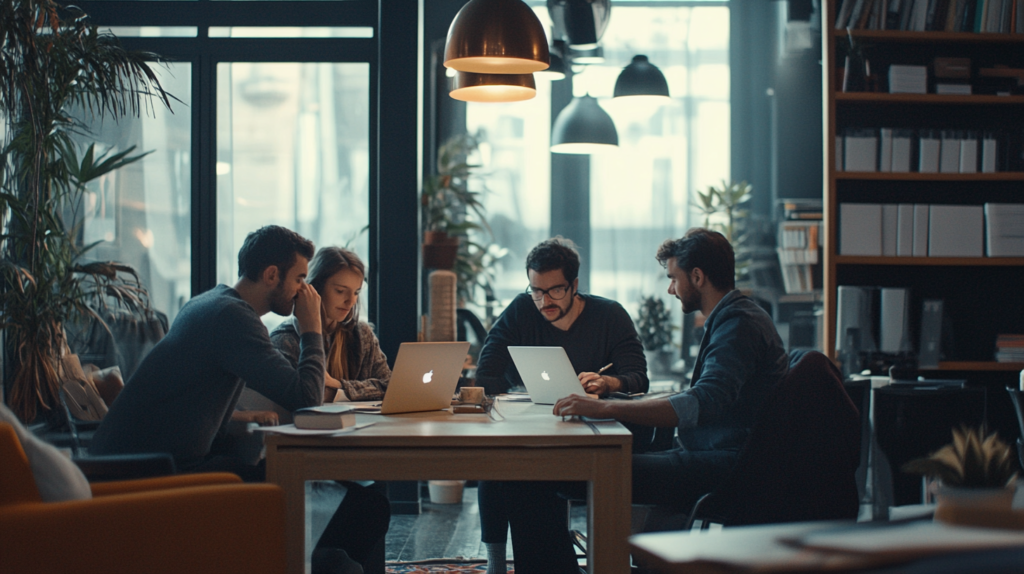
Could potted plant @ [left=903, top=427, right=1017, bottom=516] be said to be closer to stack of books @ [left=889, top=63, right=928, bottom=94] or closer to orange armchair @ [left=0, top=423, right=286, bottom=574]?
orange armchair @ [left=0, top=423, right=286, bottom=574]

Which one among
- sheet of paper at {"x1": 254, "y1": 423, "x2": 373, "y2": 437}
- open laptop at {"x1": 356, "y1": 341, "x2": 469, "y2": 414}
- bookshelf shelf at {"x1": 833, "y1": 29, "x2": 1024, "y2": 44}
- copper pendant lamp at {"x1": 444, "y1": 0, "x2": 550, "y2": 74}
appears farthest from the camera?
bookshelf shelf at {"x1": 833, "y1": 29, "x2": 1024, "y2": 44}

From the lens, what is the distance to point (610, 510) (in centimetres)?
202

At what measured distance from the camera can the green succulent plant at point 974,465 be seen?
1.17 m

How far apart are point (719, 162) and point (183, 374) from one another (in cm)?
429

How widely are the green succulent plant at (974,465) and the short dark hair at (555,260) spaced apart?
209 centimetres

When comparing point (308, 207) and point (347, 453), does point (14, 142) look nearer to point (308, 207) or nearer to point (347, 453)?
point (308, 207)

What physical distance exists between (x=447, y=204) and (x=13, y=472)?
3346mm

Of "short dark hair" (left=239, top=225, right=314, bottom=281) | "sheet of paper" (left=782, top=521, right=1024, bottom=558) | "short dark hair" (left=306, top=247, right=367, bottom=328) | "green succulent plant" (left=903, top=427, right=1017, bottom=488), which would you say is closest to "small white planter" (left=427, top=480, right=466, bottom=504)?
"short dark hair" (left=306, top=247, right=367, bottom=328)

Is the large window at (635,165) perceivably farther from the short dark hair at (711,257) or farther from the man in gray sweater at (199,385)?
the man in gray sweater at (199,385)

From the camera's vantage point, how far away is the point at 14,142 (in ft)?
11.0

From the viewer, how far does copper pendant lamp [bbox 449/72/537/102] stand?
2.92m

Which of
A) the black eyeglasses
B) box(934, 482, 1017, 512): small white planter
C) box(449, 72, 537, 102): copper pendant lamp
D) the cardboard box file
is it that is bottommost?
box(934, 482, 1017, 512): small white planter

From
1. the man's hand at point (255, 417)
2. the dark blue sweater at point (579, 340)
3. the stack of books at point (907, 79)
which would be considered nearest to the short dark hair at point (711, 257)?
the dark blue sweater at point (579, 340)

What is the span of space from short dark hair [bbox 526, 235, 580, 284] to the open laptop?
2.61ft
